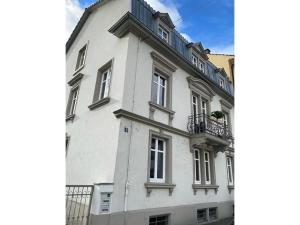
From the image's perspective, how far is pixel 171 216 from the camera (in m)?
5.83

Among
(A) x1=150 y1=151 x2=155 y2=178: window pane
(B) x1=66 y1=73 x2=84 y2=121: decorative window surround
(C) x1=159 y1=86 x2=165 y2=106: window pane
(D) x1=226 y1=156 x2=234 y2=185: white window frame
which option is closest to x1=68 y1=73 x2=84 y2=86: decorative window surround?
(B) x1=66 y1=73 x2=84 y2=121: decorative window surround

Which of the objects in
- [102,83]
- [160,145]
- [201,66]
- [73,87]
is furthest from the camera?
[201,66]

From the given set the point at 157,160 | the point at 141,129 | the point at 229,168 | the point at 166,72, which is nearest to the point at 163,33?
the point at 166,72

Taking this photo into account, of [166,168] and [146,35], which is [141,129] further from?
[146,35]

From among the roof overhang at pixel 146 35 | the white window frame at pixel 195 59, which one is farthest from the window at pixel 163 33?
the white window frame at pixel 195 59

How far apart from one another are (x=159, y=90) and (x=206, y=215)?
4.51 metres

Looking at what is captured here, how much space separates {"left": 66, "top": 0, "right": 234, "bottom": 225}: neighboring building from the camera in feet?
16.8

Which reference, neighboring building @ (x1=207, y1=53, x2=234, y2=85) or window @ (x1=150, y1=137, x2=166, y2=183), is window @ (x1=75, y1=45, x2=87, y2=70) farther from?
neighboring building @ (x1=207, y1=53, x2=234, y2=85)
